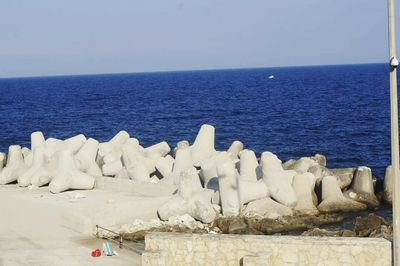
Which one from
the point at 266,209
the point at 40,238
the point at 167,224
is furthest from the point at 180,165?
the point at 40,238

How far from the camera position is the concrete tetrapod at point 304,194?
24281 mm

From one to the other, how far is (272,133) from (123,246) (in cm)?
3436

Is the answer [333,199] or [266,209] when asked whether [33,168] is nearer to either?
[266,209]

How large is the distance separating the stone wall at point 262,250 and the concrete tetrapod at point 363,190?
12737mm

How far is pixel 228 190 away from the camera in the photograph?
22.6 meters

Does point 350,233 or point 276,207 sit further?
point 276,207

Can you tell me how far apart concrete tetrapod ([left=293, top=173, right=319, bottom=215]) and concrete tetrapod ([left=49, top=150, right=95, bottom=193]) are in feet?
23.7

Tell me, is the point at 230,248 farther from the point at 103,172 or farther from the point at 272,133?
the point at 272,133

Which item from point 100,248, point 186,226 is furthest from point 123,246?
point 186,226

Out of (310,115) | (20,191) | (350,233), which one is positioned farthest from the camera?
(310,115)

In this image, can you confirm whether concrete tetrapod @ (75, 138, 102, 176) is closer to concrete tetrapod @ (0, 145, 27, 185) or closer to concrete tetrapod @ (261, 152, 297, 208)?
concrete tetrapod @ (0, 145, 27, 185)

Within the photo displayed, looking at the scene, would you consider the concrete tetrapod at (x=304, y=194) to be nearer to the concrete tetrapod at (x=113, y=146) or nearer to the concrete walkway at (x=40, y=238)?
the concrete walkway at (x=40, y=238)

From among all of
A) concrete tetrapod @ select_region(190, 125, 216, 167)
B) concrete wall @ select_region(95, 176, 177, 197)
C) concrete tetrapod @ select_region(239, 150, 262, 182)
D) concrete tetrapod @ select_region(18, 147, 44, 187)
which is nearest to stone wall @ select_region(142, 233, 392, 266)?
concrete wall @ select_region(95, 176, 177, 197)

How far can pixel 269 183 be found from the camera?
23953 millimetres
